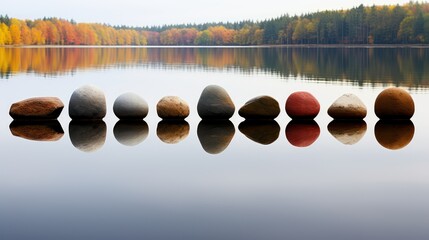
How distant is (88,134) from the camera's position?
14.4 meters

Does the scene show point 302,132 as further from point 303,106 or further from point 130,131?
point 130,131

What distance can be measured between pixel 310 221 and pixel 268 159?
3.96 metres

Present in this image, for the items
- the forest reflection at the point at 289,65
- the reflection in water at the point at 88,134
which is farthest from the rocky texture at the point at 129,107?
the forest reflection at the point at 289,65

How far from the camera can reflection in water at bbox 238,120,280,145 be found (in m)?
13.8

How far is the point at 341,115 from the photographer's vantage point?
Result: 16.6 m

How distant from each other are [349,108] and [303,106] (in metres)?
1.33

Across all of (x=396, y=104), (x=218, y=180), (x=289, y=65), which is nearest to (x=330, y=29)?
(x=289, y=65)

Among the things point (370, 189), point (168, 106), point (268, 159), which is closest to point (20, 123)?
point (168, 106)

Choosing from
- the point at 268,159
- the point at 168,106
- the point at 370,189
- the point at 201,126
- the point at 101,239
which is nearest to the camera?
the point at 101,239

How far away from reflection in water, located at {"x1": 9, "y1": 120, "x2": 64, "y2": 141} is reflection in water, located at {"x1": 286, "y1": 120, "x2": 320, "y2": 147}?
579 cm

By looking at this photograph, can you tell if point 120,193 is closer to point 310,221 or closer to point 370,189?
point 310,221

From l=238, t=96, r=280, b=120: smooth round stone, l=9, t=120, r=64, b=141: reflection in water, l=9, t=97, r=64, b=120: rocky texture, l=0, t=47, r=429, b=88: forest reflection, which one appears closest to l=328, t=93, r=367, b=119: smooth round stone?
l=238, t=96, r=280, b=120: smooth round stone

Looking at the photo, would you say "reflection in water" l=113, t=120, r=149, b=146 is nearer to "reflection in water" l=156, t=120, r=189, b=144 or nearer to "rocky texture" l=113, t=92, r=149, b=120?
"rocky texture" l=113, t=92, r=149, b=120

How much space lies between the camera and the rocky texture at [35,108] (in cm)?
1622
